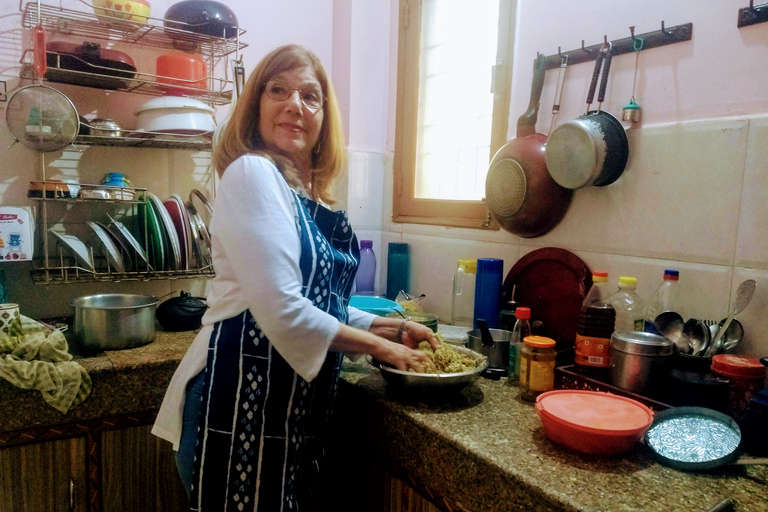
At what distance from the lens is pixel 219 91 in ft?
6.06

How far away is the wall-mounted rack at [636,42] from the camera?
1.18 meters

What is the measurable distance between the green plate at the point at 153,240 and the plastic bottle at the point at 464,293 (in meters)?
0.94

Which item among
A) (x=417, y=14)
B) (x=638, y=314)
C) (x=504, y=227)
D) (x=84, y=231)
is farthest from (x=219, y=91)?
(x=638, y=314)

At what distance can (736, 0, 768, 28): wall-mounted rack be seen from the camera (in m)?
1.04

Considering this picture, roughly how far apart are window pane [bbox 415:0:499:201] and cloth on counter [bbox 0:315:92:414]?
1299 mm

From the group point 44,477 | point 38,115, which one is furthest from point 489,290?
point 38,115

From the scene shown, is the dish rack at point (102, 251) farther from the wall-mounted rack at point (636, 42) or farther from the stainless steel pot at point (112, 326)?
the wall-mounted rack at point (636, 42)

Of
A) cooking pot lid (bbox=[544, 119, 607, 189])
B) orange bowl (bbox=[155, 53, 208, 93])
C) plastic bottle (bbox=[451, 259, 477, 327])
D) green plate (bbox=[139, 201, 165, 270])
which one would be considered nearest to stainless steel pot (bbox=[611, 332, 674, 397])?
cooking pot lid (bbox=[544, 119, 607, 189])

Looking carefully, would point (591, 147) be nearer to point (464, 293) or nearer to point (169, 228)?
point (464, 293)

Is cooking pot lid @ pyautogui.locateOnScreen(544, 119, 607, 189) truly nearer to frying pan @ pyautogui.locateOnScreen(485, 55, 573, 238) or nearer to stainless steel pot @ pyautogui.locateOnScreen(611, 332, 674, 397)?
frying pan @ pyautogui.locateOnScreen(485, 55, 573, 238)

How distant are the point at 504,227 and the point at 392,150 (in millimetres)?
776

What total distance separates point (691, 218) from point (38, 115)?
5.56 ft

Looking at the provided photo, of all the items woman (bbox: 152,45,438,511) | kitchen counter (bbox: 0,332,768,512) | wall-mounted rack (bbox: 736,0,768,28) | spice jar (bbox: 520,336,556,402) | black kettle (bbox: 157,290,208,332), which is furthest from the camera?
black kettle (bbox: 157,290,208,332)

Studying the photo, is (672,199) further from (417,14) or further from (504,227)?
(417,14)
